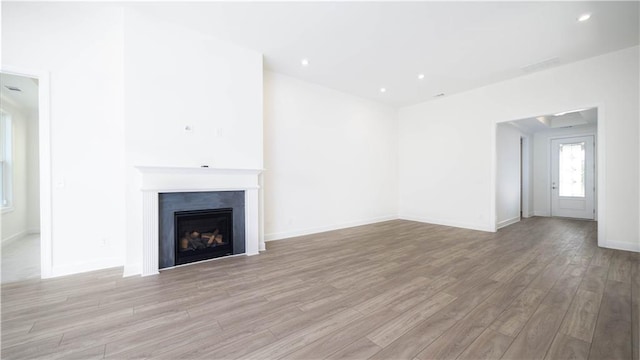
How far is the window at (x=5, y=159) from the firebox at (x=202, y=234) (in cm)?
403

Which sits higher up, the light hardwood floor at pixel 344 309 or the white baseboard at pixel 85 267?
the white baseboard at pixel 85 267

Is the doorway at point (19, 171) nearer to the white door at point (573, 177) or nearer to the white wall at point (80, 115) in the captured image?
the white wall at point (80, 115)

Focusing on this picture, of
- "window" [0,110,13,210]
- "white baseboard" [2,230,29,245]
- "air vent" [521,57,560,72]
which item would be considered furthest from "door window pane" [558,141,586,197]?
"window" [0,110,13,210]

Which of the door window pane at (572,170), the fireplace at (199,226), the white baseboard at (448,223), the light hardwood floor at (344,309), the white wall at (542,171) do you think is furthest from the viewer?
the white wall at (542,171)

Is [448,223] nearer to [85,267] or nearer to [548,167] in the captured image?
[548,167]

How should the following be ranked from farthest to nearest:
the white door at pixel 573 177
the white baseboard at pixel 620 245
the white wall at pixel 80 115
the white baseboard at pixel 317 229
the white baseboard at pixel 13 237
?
1. the white door at pixel 573 177
2. the white baseboard at pixel 317 229
3. the white baseboard at pixel 13 237
4. the white baseboard at pixel 620 245
5. the white wall at pixel 80 115

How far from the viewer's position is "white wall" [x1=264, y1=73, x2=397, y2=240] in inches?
181

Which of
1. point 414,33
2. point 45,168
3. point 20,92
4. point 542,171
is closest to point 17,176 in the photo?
point 20,92

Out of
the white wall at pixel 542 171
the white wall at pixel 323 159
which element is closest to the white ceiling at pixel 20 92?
the white wall at pixel 323 159

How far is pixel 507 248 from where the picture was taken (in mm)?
3881

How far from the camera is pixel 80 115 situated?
9.86ft

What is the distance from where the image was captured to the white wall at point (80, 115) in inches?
110

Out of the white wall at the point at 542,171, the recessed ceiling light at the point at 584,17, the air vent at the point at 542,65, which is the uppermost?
the recessed ceiling light at the point at 584,17

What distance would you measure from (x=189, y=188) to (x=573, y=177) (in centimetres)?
970
